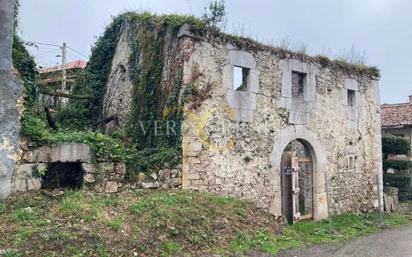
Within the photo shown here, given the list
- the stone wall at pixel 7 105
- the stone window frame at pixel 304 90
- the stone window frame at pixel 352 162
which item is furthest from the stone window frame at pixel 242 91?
the stone wall at pixel 7 105

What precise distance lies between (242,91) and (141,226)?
438 centimetres

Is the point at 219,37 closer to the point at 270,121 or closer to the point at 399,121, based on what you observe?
the point at 270,121

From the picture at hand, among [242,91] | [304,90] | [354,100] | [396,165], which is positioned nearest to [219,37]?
[242,91]

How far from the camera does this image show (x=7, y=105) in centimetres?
763

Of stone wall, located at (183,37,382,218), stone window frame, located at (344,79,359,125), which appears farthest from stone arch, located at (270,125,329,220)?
stone window frame, located at (344,79,359,125)

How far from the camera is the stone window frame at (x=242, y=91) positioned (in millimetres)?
9758

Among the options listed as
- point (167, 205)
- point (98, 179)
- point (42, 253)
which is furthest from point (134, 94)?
point (42, 253)

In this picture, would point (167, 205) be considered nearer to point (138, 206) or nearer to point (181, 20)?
point (138, 206)

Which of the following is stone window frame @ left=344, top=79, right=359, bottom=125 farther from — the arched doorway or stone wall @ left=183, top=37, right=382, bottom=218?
the arched doorway

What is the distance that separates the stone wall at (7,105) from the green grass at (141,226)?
0.57 m

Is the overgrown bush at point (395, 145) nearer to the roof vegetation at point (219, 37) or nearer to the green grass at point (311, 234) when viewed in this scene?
the green grass at point (311, 234)

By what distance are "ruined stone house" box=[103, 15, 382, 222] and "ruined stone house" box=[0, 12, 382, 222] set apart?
0.03m

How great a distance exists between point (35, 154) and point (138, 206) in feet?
7.29

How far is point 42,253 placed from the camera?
5961 millimetres
